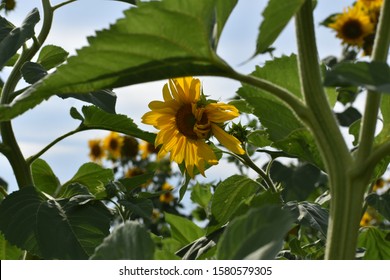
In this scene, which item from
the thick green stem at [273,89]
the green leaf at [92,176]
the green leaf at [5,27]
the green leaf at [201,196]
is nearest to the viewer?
the thick green stem at [273,89]

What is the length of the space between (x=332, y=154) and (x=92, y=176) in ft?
2.31

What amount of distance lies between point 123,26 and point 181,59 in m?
0.04

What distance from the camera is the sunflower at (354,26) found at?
103 inches

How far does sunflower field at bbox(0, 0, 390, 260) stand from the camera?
1.31 feet

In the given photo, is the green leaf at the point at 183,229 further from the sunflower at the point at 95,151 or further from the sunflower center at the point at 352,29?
the sunflower at the point at 95,151

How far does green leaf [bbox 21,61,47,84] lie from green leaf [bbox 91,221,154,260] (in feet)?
1.70

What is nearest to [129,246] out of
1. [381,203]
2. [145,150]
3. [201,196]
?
[381,203]

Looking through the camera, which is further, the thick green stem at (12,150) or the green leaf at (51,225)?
the thick green stem at (12,150)

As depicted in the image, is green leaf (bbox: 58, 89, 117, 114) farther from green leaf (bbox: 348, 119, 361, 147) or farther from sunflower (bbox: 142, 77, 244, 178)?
green leaf (bbox: 348, 119, 361, 147)

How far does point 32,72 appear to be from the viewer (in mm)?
884

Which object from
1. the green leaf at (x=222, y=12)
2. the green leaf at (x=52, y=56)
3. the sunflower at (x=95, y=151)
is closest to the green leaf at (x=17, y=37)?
the green leaf at (x=52, y=56)

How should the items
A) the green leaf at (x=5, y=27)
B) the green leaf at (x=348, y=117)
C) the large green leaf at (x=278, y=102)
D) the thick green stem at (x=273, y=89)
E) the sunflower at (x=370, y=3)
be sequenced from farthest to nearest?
the sunflower at (x=370, y=3) → the green leaf at (x=348, y=117) → the green leaf at (x=5, y=27) → the large green leaf at (x=278, y=102) → the thick green stem at (x=273, y=89)

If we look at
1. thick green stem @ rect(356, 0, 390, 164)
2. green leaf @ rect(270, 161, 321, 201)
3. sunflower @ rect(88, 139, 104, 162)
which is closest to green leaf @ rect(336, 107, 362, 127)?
green leaf @ rect(270, 161, 321, 201)

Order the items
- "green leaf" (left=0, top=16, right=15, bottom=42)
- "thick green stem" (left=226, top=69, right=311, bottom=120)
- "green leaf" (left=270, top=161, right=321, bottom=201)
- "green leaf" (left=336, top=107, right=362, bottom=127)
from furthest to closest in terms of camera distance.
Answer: "green leaf" (left=336, top=107, right=362, bottom=127)
"green leaf" (left=270, top=161, right=321, bottom=201)
"green leaf" (left=0, top=16, right=15, bottom=42)
"thick green stem" (left=226, top=69, right=311, bottom=120)
